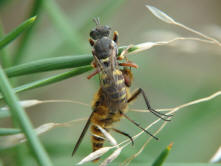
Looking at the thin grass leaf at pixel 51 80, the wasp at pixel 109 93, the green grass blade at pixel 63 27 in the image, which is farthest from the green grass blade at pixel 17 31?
the green grass blade at pixel 63 27

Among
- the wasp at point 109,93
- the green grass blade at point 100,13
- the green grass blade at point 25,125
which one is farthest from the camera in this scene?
the green grass blade at point 100,13

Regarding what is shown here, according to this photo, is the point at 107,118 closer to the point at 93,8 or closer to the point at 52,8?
the point at 52,8

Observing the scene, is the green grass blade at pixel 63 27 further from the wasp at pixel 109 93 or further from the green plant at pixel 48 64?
the wasp at pixel 109 93

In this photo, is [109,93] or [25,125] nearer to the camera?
[25,125]

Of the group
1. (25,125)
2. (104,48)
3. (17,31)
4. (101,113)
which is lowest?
(101,113)

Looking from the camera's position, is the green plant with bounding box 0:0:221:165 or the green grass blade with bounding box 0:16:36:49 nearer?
the green plant with bounding box 0:0:221:165

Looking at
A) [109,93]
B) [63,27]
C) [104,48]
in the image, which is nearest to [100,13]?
[63,27]

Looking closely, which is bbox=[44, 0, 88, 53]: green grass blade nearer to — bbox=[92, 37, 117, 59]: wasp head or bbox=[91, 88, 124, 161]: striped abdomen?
bbox=[92, 37, 117, 59]: wasp head

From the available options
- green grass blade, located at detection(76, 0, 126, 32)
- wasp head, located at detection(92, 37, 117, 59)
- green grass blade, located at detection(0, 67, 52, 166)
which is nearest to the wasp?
wasp head, located at detection(92, 37, 117, 59)

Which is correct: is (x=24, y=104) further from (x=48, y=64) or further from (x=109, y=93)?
(x=109, y=93)
